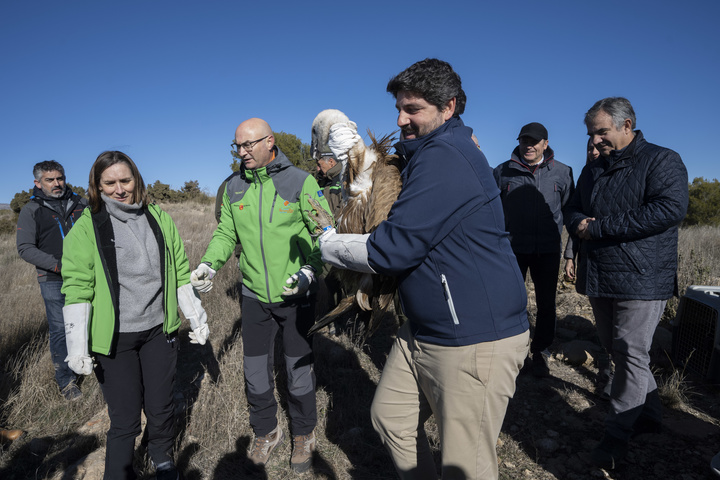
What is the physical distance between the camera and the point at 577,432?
3.16 meters

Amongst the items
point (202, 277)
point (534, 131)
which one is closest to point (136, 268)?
point (202, 277)

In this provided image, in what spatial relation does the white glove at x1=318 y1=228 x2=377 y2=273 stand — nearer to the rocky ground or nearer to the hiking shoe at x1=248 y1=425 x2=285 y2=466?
the hiking shoe at x1=248 y1=425 x2=285 y2=466

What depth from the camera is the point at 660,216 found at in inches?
97.1

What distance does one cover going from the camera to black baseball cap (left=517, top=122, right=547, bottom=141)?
12.5ft

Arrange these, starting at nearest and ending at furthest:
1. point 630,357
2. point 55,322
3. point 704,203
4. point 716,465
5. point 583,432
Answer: point 716,465 < point 630,357 < point 583,432 < point 55,322 < point 704,203

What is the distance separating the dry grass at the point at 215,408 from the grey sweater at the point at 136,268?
1.13m

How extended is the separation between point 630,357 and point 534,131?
7.17 feet

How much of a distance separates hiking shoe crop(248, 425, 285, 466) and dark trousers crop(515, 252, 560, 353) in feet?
8.67

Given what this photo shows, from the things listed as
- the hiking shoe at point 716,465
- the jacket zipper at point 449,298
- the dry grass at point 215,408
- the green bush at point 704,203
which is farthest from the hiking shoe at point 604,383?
Result: the green bush at point 704,203

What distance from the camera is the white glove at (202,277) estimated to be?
2631mm

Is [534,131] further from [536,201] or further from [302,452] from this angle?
[302,452]

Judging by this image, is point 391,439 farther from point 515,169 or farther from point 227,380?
point 515,169

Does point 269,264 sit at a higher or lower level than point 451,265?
lower

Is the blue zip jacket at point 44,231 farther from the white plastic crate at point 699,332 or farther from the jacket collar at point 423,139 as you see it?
the white plastic crate at point 699,332
